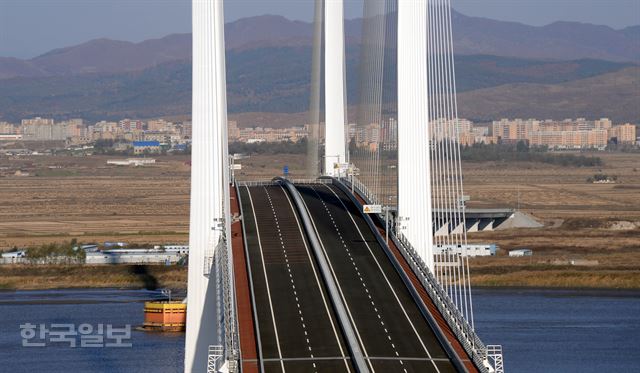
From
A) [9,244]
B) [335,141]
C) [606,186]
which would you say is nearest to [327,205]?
[335,141]

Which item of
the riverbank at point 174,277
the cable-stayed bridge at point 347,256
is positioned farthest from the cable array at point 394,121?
the riverbank at point 174,277

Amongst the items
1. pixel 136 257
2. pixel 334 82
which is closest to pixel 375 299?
pixel 334 82

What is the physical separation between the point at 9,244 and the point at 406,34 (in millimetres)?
71965

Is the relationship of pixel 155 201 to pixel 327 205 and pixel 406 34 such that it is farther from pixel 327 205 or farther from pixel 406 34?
pixel 406 34

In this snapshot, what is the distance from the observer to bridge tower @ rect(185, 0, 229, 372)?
157ft

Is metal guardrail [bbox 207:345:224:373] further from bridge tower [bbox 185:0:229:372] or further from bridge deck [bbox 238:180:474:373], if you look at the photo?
bridge tower [bbox 185:0:229:372]

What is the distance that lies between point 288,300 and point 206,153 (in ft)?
18.2

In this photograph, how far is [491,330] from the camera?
6619 cm

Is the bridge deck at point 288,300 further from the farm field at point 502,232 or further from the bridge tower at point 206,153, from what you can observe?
the farm field at point 502,232

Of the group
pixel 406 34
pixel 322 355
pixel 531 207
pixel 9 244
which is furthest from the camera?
pixel 531 207

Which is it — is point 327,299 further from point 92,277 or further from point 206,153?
point 92,277

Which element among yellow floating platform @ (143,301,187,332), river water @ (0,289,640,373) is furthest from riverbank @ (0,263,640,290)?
yellow floating platform @ (143,301,187,332)

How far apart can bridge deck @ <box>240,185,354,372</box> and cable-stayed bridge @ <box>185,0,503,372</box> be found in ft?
0.20

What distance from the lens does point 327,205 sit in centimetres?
6281
